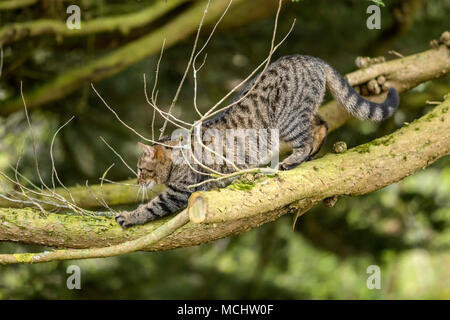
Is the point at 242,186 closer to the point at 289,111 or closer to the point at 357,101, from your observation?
the point at 289,111

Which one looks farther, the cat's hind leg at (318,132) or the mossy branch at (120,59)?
the mossy branch at (120,59)

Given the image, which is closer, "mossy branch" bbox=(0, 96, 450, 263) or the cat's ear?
"mossy branch" bbox=(0, 96, 450, 263)

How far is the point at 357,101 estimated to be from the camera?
4.84 metres

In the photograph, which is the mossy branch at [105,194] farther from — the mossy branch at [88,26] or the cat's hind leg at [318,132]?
the mossy branch at [88,26]

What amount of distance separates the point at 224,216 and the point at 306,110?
1762 mm

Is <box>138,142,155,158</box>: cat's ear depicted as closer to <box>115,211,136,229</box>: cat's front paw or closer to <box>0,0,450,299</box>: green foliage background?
<box>115,211,136,229</box>: cat's front paw

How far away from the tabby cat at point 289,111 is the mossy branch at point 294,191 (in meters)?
0.60

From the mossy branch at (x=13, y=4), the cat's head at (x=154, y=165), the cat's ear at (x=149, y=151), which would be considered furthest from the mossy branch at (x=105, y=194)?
the mossy branch at (x=13, y=4)

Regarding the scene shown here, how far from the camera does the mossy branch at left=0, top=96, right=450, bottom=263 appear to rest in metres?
3.75

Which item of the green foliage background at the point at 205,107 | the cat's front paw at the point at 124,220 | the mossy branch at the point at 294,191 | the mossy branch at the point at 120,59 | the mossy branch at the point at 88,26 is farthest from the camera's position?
the green foliage background at the point at 205,107

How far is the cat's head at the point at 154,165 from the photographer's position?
514 cm

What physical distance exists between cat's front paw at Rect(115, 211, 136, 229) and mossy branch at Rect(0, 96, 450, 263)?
0.04m

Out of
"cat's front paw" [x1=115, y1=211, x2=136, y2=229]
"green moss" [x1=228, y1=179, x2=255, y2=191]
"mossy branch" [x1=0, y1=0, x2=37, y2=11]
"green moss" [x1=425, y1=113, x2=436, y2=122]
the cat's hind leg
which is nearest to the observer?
"green moss" [x1=228, y1=179, x2=255, y2=191]

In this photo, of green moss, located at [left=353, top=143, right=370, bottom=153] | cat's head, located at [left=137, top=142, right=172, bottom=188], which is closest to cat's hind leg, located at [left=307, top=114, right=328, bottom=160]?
green moss, located at [left=353, top=143, right=370, bottom=153]
